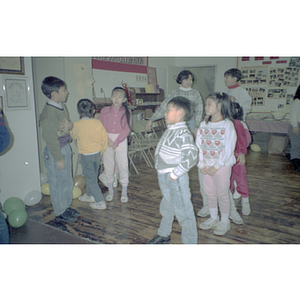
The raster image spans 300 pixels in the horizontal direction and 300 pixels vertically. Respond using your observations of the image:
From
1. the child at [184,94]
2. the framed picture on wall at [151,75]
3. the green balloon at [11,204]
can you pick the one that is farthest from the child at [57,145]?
the framed picture on wall at [151,75]

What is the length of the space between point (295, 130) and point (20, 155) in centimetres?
452

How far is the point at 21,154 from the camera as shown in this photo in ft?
9.75

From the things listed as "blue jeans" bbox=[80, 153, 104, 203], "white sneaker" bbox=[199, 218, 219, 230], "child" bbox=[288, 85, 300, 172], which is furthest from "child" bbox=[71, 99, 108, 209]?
"child" bbox=[288, 85, 300, 172]

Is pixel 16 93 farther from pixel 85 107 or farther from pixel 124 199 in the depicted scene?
pixel 124 199

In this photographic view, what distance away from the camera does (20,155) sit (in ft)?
9.71

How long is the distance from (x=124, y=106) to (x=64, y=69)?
52.7 inches

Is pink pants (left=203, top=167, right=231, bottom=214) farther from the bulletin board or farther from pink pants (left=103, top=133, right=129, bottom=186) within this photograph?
the bulletin board

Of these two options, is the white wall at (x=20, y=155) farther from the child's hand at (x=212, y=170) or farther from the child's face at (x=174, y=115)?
the child's hand at (x=212, y=170)

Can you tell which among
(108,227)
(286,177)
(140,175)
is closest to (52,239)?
(108,227)

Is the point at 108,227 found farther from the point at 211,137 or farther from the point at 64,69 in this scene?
the point at 64,69

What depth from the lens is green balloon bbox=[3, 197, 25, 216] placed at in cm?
272

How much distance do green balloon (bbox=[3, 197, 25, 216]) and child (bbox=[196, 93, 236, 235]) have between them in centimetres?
205

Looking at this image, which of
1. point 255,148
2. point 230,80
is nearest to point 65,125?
point 230,80

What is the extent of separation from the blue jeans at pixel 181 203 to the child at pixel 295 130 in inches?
136
